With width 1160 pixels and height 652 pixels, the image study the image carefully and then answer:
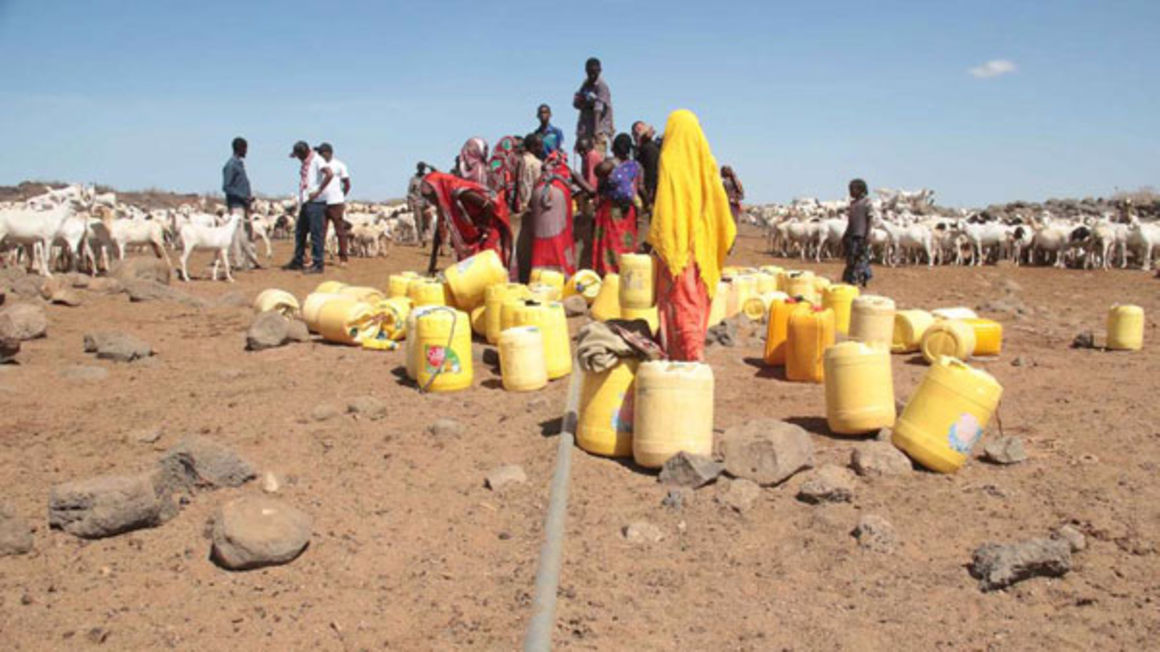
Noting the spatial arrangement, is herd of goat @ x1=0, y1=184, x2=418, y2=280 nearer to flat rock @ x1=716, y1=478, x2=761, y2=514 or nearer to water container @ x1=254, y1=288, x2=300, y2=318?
water container @ x1=254, y1=288, x2=300, y2=318

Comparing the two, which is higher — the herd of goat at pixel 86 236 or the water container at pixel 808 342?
the herd of goat at pixel 86 236

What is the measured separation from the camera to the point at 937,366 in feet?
16.2

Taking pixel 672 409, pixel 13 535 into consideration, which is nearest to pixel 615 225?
pixel 672 409

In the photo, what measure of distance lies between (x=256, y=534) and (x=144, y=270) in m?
10.2

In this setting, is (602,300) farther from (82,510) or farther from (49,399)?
(82,510)

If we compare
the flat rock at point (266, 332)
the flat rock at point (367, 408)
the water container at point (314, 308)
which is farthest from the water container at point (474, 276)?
the flat rock at point (367, 408)

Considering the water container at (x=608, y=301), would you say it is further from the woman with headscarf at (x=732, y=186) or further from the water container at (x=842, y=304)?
the woman with headscarf at (x=732, y=186)

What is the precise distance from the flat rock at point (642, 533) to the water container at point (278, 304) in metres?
6.60

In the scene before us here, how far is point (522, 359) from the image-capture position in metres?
6.80

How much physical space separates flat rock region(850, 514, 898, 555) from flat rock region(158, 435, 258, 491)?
327cm

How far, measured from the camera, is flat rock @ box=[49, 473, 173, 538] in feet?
13.3

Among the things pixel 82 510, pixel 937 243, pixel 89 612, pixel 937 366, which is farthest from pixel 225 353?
pixel 937 243

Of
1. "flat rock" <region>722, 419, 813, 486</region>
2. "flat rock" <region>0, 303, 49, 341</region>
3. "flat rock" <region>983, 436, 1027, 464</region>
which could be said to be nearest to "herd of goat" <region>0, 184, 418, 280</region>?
"flat rock" <region>0, 303, 49, 341</region>

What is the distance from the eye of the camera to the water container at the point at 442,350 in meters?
6.75
